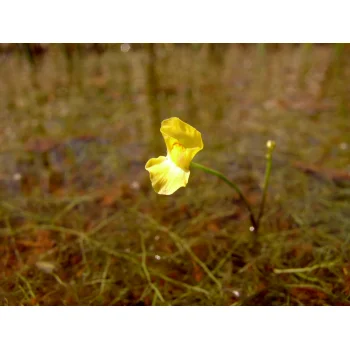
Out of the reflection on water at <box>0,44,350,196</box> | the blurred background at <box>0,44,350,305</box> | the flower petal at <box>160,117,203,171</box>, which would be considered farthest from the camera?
the reflection on water at <box>0,44,350,196</box>

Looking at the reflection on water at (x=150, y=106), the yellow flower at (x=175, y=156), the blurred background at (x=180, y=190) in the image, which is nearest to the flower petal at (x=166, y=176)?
the yellow flower at (x=175, y=156)

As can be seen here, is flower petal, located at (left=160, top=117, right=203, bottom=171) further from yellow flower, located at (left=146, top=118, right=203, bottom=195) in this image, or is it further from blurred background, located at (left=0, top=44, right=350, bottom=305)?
blurred background, located at (left=0, top=44, right=350, bottom=305)

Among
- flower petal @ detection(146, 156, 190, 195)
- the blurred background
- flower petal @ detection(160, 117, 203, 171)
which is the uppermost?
flower petal @ detection(160, 117, 203, 171)

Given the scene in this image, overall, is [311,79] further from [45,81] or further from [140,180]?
[45,81]

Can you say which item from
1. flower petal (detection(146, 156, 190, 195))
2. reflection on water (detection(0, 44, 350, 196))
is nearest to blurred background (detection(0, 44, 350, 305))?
reflection on water (detection(0, 44, 350, 196))

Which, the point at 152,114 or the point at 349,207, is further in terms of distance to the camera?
the point at 152,114

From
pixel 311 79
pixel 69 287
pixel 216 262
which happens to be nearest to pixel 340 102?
pixel 311 79

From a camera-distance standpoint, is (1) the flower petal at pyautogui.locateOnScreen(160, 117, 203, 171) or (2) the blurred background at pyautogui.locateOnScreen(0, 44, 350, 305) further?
(2) the blurred background at pyautogui.locateOnScreen(0, 44, 350, 305)

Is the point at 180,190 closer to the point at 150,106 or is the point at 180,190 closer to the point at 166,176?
the point at 166,176
